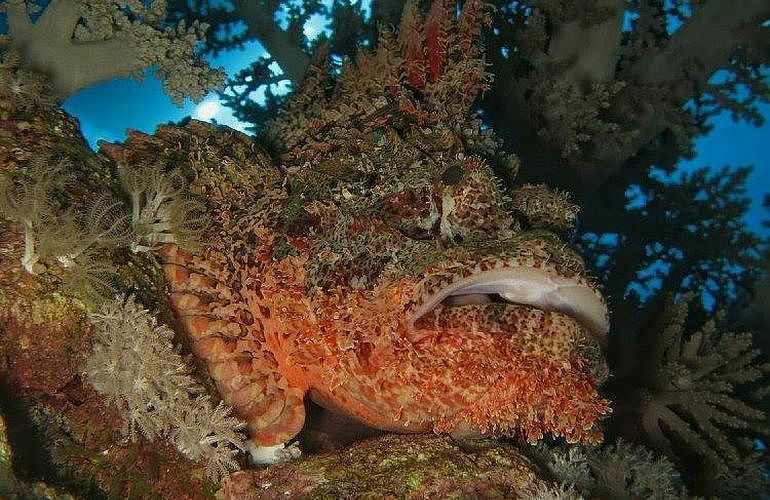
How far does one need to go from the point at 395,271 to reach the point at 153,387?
1.23 meters

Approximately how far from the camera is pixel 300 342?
3.00 meters

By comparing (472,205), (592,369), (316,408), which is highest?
(472,205)

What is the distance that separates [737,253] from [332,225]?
6113 millimetres

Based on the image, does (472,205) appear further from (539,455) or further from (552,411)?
(539,455)

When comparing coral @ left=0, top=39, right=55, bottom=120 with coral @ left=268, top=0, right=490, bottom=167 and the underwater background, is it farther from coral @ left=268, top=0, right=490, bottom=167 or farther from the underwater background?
coral @ left=268, top=0, right=490, bottom=167

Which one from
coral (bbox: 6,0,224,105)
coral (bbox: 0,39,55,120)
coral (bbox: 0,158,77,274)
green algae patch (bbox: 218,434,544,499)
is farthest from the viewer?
coral (bbox: 6,0,224,105)

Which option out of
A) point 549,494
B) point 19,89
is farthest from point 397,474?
point 19,89

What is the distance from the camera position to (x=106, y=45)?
12.6ft

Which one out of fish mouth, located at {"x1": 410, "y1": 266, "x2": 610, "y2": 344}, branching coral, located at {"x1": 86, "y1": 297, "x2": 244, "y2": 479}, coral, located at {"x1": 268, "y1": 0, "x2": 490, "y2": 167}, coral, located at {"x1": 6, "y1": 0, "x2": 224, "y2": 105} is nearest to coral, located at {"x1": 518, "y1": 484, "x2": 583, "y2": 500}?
fish mouth, located at {"x1": 410, "y1": 266, "x2": 610, "y2": 344}

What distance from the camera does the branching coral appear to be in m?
2.47

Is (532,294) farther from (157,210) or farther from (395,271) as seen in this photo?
(157,210)

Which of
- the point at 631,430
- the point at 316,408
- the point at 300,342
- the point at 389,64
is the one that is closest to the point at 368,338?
the point at 300,342

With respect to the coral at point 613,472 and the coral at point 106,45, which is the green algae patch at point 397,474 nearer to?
the coral at point 613,472

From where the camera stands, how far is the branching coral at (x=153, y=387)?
2.47 metres
